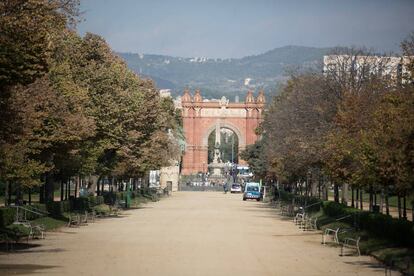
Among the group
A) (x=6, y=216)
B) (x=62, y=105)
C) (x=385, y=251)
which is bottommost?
(x=385, y=251)

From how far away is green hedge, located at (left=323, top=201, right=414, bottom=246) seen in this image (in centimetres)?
2975

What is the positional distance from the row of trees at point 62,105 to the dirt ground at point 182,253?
378cm

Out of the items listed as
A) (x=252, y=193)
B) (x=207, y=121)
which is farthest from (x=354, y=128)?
(x=207, y=121)

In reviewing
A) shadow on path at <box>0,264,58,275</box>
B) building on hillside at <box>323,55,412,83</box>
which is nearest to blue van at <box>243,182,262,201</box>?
building on hillside at <box>323,55,412,83</box>

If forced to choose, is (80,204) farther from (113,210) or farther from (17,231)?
(17,231)

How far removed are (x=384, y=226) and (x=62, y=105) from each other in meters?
15.5

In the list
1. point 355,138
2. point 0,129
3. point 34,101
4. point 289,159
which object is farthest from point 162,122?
point 0,129

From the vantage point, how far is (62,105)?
4072 centimetres

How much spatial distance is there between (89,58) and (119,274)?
33.1 meters

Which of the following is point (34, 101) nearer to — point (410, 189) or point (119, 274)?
point (119, 274)

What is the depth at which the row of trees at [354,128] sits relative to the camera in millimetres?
28641

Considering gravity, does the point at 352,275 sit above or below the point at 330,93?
below

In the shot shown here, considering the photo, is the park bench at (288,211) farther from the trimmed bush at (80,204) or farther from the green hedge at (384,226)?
the green hedge at (384,226)

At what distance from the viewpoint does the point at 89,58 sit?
55688 mm
